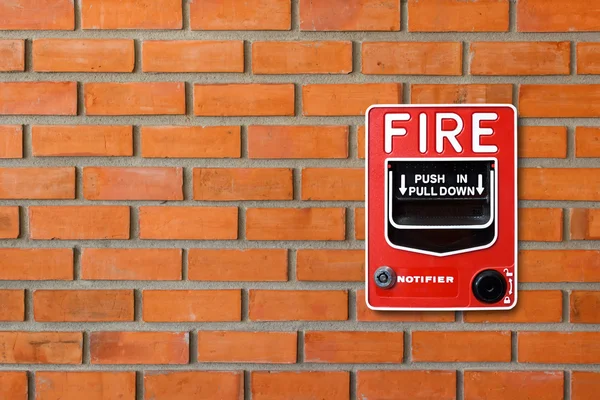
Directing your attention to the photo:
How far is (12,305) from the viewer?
63.9 inches

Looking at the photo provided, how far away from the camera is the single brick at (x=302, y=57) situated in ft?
5.25

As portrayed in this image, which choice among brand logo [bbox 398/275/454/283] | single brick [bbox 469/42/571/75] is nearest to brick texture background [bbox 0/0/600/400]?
single brick [bbox 469/42/571/75]

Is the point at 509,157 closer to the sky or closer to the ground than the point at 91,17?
closer to the ground

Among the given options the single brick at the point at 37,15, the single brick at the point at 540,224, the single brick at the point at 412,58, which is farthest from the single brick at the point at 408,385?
the single brick at the point at 37,15

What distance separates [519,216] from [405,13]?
63 centimetres

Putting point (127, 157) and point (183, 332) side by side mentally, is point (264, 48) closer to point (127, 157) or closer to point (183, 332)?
point (127, 157)

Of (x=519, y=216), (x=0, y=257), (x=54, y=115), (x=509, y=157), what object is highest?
(x=54, y=115)

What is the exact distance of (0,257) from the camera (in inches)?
63.6

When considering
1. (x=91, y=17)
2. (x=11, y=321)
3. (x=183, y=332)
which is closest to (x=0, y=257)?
(x=11, y=321)

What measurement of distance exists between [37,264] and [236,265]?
549 millimetres

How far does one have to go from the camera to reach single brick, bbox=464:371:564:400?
1.61m

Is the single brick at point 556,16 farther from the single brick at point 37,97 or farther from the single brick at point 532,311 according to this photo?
the single brick at point 37,97

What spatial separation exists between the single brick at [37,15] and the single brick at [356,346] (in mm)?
1087

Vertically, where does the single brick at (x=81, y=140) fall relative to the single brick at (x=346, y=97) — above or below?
below
